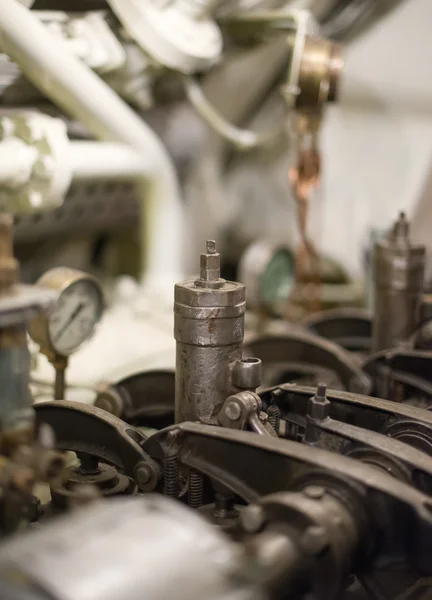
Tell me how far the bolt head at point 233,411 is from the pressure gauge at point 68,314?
17.2 inches

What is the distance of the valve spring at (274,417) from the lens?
4.00 ft

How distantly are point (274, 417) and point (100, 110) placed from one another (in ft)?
3.17

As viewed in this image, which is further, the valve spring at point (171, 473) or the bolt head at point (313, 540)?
the valve spring at point (171, 473)

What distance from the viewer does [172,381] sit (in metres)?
1.50

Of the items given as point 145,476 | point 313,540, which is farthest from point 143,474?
point 313,540

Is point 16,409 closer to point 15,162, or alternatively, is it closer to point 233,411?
point 233,411

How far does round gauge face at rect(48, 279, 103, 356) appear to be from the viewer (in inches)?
56.4

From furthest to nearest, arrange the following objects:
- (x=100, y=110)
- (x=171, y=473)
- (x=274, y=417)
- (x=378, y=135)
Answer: (x=378, y=135), (x=100, y=110), (x=274, y=417), (x=171, y=473)

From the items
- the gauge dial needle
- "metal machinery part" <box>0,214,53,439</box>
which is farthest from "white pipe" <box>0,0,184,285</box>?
"metal machinery part" <box>0,214,53,439</box>

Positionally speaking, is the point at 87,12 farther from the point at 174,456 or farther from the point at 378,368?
the point at 174,456

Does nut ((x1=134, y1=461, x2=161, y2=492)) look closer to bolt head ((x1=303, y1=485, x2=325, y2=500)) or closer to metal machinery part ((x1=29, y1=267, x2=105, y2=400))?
bolt head ((x1=303, y1=485, x2=325, y2=500))

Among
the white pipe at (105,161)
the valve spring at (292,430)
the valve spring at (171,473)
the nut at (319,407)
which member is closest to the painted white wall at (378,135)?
the white pipe at (105,161)

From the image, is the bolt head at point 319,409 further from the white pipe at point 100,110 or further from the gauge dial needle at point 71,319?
the white pipe at point 100,110

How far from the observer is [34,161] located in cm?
163
